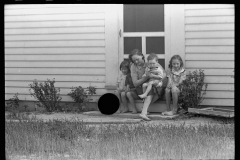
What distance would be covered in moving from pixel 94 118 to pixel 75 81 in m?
1.41

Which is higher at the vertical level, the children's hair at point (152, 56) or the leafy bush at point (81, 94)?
the children's hair at point (152, 56)

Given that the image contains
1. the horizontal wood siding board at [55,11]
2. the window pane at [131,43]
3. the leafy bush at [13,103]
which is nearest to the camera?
the window pane at [131,43]

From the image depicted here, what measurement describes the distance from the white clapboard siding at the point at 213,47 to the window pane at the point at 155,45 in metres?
0.54

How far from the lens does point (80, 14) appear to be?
9.07 metres

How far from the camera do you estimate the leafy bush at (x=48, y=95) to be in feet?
30.0

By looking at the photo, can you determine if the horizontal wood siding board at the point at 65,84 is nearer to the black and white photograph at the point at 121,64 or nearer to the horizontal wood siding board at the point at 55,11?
the black and white photograph at the point at 121,64

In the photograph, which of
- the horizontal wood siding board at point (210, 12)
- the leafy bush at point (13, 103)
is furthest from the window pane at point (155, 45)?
the leafy bush at point (13, 103)

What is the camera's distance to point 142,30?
8836 mm

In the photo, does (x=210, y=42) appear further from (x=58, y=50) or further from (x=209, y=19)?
(x=58, y=50)

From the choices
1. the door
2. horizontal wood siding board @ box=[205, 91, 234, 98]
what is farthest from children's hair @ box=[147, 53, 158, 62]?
horizontal wood siding board @ box=[205, 91, 234, 98]

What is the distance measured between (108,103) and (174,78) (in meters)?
1.48

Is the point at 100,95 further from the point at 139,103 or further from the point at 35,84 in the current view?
the point at 35,84

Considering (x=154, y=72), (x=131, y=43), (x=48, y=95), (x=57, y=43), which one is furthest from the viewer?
(x=57, y=43)

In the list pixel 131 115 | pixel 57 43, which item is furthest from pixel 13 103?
pixel 131 115
